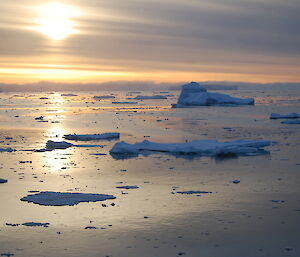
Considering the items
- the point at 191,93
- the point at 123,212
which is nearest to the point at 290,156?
the point at 123,212

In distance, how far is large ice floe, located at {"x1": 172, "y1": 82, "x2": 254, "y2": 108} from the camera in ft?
188

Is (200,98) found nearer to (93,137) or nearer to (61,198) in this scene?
(93,137)

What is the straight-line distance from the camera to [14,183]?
1359cm

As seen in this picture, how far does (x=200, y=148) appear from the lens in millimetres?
18641

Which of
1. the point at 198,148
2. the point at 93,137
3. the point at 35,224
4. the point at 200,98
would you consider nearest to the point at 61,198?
the point at 35,224

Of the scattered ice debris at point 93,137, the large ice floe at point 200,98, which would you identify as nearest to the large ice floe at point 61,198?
the scattered ice debris at point 93,137

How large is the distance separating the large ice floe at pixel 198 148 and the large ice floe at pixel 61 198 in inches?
251

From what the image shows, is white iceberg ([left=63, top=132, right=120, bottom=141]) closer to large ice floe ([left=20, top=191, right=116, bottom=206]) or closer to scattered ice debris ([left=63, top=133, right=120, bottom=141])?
scattered ice debris ([left=63, top=133, right=120, bottom=141])

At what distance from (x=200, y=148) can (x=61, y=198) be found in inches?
318

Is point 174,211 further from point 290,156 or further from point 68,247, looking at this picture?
point 290,156

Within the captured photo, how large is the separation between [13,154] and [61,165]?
3.36 metres

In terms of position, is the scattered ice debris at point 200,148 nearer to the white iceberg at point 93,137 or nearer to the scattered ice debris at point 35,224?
the white iceberg at point 93,137

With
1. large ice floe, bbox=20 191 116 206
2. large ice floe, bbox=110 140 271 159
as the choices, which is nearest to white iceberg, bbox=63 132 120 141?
large ice floe, bbox=110 140 271 159

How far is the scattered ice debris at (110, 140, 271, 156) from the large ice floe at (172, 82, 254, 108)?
124 feet
